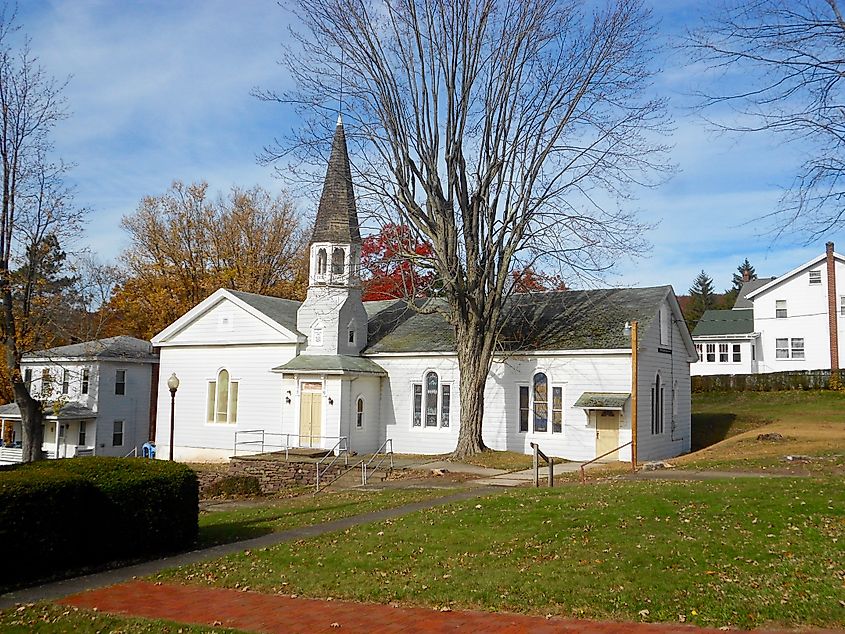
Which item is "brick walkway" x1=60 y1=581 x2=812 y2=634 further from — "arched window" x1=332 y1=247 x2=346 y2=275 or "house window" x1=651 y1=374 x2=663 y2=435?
"house window" x1=651 y1=374 x2=663 y2=435

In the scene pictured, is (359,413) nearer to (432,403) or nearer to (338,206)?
(432,403)

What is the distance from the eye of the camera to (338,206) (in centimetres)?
3306

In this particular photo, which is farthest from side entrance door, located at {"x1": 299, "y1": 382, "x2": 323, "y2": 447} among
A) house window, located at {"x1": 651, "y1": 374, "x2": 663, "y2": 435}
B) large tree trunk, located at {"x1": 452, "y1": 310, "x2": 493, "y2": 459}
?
house window, located at {"x1": 651, "y1": 374, "x2": 663, "y2": 435}

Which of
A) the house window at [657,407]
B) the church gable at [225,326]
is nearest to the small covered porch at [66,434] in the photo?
the church gable at [225,326]

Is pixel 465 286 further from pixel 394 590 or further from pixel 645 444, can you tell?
pixel 394 590

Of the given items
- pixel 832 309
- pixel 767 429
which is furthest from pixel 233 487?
pixel 832 309

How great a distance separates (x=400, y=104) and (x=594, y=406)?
40.7ft

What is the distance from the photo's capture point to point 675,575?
9883 millimetres

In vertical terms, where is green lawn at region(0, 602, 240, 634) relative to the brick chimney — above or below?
below

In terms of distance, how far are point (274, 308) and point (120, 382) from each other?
35.3 feet

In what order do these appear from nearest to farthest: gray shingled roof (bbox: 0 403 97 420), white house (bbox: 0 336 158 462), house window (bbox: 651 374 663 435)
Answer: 1. house window (bbox: 651 374 663 435)
2. gray shingled roof (bbox: 0 403 97 420)
3. white house (bbox: 0 336 158 462)

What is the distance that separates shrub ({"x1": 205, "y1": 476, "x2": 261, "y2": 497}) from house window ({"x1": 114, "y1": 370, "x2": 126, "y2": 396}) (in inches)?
734

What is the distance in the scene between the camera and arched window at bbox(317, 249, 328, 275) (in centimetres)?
3338

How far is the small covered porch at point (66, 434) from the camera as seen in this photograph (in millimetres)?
38719
